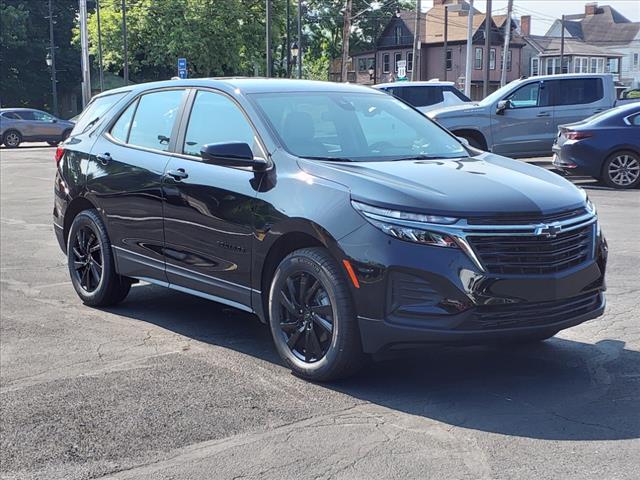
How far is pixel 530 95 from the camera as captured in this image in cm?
1772

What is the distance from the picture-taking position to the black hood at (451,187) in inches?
176

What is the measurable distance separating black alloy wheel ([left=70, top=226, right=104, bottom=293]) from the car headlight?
304cm

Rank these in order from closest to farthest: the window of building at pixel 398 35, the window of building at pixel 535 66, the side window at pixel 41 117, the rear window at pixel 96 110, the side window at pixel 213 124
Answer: the side window at pixel 213 124
the rear window at pixel 96 110
the side window at pixel 41 117
the window of building at pixel 398 35
the window of building at pixel 535 66

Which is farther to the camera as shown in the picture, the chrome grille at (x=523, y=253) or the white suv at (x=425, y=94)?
the white suv at (x=425, y=94)

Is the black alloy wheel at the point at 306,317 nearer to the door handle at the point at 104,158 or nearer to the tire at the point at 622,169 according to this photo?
the door handle at the point at 104,158

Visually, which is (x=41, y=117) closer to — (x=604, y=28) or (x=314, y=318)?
(x=314, y=318)

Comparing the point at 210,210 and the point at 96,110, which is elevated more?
the point at 96,110

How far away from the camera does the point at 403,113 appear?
616cm


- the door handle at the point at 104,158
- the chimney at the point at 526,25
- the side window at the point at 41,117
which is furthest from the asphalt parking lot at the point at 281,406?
the chimney at the point at 526,25

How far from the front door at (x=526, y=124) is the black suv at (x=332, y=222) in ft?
37.9

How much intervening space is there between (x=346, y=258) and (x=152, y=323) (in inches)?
95.6

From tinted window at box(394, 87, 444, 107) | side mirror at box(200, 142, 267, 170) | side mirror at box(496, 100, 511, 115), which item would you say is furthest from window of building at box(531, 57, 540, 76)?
side mirror at box(200, 142, 267, 170)

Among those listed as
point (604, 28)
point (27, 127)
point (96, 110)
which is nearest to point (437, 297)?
point (96, 110)

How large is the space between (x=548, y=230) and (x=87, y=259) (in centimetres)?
397
